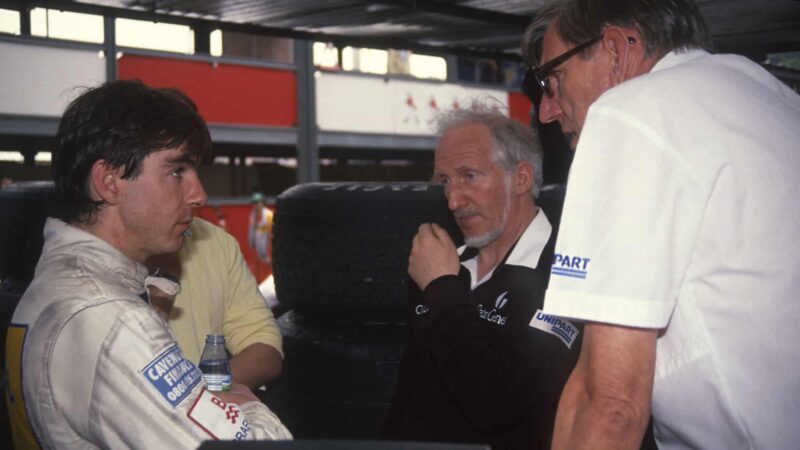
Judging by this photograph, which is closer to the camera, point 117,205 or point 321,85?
point 117,205

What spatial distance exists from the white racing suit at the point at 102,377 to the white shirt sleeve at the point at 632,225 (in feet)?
2.07

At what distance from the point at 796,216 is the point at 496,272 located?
106 cm

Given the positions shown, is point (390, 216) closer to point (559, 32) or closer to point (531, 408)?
point (531, 408)

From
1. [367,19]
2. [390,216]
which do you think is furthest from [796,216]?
[367,19]

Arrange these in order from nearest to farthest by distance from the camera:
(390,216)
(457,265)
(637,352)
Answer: (637,352) → (457,265) → (390,216)

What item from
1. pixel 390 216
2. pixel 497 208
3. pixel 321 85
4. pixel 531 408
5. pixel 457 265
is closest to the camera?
pixel 531 408

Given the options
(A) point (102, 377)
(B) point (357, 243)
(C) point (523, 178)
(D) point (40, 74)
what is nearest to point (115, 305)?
(A) point (102, 377)

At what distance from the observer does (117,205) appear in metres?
1.60

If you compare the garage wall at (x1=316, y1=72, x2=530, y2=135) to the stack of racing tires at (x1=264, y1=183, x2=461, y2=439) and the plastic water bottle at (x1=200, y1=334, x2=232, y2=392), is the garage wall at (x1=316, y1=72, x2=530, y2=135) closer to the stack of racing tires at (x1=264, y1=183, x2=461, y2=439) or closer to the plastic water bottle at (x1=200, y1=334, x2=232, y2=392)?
the stack of racing tires at (x1=264, y1=183, x2=461, y2=439)

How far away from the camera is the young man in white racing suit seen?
130cm

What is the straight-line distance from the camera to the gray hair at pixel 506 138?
7.98ft

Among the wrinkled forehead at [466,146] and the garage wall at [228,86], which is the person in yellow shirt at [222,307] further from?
the garage wall at [228,86]

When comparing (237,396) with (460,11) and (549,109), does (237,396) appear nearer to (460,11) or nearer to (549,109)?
(549,109)

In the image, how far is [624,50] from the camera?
4.15 feet
